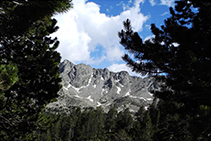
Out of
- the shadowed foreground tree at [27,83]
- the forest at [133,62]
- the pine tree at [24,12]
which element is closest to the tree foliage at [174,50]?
the forest at [133,62]

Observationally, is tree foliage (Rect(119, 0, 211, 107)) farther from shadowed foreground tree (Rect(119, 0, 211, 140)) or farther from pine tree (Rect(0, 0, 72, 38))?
pine tree (Rect(0, 0, 72, 38))

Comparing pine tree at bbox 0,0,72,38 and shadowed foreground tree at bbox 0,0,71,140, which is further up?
pine tree at bbox 0,0,72,38

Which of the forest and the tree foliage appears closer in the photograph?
the forest

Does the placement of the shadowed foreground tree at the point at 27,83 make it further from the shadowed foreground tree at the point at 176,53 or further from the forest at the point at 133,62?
the shadowed foreground tree at the point at 176,53

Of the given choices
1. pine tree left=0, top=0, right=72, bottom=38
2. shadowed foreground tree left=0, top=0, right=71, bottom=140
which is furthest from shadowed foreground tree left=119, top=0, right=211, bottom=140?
shadowed foreground tree left=0, top=0, right=71, bottom=140

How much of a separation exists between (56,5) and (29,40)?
7181mm

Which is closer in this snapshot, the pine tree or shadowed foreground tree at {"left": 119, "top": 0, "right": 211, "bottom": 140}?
the pine tree

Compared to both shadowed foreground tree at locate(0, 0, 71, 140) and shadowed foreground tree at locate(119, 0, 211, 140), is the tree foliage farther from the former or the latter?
shadowed foreground tree at locate(0, 0, 71, 140)

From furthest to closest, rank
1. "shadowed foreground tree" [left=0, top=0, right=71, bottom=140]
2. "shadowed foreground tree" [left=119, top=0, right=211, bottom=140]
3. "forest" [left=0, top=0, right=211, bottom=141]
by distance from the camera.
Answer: "shadowed foreground tree" [left=0, top=0, right=71, bottom=140] < "shadowed foreground tree" [left=119, top=0, right=211, bottom=140] < "forest" [left=0, top=0, right=211, bottom=141]

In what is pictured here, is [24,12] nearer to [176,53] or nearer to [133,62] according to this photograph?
[133,62]

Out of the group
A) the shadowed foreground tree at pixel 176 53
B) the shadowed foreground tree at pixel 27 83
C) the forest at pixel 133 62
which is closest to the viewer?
the forest at pixel 133 62

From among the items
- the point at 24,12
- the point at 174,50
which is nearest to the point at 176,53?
the point at 174,50

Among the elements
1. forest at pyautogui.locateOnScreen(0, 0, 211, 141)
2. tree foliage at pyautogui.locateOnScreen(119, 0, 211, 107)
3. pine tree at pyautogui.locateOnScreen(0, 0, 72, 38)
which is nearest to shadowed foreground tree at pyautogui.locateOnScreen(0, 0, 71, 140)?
forest at pyautogui.locateOnScreen(0, 0, 211, 141)

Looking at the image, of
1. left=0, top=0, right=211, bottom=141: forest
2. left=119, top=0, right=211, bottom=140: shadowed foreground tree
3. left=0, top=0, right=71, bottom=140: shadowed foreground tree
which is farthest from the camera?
left=0, top=0, right=71, bottom=140: shadowed foreground tree
